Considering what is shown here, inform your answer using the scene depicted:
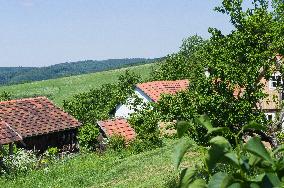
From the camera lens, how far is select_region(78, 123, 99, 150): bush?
38344 millimetres

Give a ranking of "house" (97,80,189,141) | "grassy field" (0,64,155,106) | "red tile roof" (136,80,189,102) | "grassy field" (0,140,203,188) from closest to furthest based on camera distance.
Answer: "grassy field" (0,140,203,188)
"house" (97,80,189,141)
"red tile roof" (136,80,189,102)
"grassy field" (0,64,155,106)

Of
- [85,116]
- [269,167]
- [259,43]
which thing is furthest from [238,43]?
[85,116]

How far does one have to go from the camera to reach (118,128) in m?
38.3

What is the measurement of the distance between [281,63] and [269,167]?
12.5 metres

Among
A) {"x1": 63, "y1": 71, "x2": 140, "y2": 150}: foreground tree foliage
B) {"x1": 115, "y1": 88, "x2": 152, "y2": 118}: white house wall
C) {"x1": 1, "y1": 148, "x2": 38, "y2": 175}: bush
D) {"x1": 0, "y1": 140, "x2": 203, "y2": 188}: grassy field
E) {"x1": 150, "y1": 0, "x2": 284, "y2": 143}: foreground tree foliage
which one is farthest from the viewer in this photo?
{"x1": 115, "y1": 88, "x2": 152, "y2": 118}: white house wall

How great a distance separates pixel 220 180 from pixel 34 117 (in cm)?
3986

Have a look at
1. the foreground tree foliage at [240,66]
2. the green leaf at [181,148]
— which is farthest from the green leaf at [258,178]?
the foreground tree foliage at [240,66]

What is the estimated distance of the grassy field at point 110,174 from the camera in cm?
1927

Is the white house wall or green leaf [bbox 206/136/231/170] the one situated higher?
green leaf [bbox 206/136/231/170]

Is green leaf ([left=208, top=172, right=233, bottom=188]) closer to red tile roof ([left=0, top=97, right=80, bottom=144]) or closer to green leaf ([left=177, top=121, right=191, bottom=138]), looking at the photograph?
green leaf ([left=177, top=121, right=191, bottom=138])

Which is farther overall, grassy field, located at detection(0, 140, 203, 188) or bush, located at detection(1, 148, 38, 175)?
bush, located at detection(1, 148, 38, 175)

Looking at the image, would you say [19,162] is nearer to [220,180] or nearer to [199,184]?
[199,184]

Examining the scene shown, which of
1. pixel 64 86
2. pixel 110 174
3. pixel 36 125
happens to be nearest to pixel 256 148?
pixel 110 174

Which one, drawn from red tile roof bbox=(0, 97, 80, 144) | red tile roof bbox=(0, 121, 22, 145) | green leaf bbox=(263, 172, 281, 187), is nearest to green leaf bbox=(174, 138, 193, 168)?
green leaf bbox=(263, 172, 281, 187)
